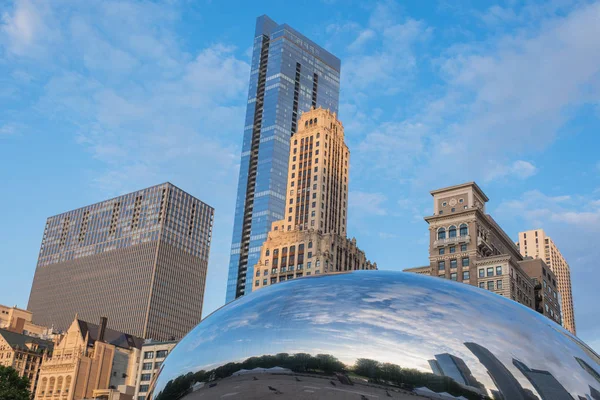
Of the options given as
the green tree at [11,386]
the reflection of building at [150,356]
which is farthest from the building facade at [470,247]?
the green tree at [11,386]

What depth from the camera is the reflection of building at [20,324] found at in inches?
5684

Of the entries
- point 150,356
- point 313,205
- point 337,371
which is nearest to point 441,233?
point 313,205

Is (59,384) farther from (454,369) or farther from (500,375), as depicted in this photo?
(500,375)

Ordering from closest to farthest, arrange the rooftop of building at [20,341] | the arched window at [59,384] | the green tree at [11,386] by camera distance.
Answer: the green tree at [11,386], the arched window at [59,384], the rooftop of building at [20,341]

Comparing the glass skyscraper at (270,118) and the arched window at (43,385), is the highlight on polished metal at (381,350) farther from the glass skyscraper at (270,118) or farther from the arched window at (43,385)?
the glass skyscraper at (270,118)

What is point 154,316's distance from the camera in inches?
6412

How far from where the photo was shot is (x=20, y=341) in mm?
127188

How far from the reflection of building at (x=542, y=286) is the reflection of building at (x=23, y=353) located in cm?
8838

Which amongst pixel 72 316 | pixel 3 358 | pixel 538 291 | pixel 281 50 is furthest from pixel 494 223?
pixel 72 316

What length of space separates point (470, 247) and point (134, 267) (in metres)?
113

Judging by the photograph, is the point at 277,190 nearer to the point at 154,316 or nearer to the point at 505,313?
the point at 154,316

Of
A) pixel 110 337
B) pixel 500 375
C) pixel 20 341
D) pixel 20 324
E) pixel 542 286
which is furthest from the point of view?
pixel 20 324

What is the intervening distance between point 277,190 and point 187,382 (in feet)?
524

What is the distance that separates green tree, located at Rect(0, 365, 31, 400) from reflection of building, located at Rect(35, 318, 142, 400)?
30.0m
